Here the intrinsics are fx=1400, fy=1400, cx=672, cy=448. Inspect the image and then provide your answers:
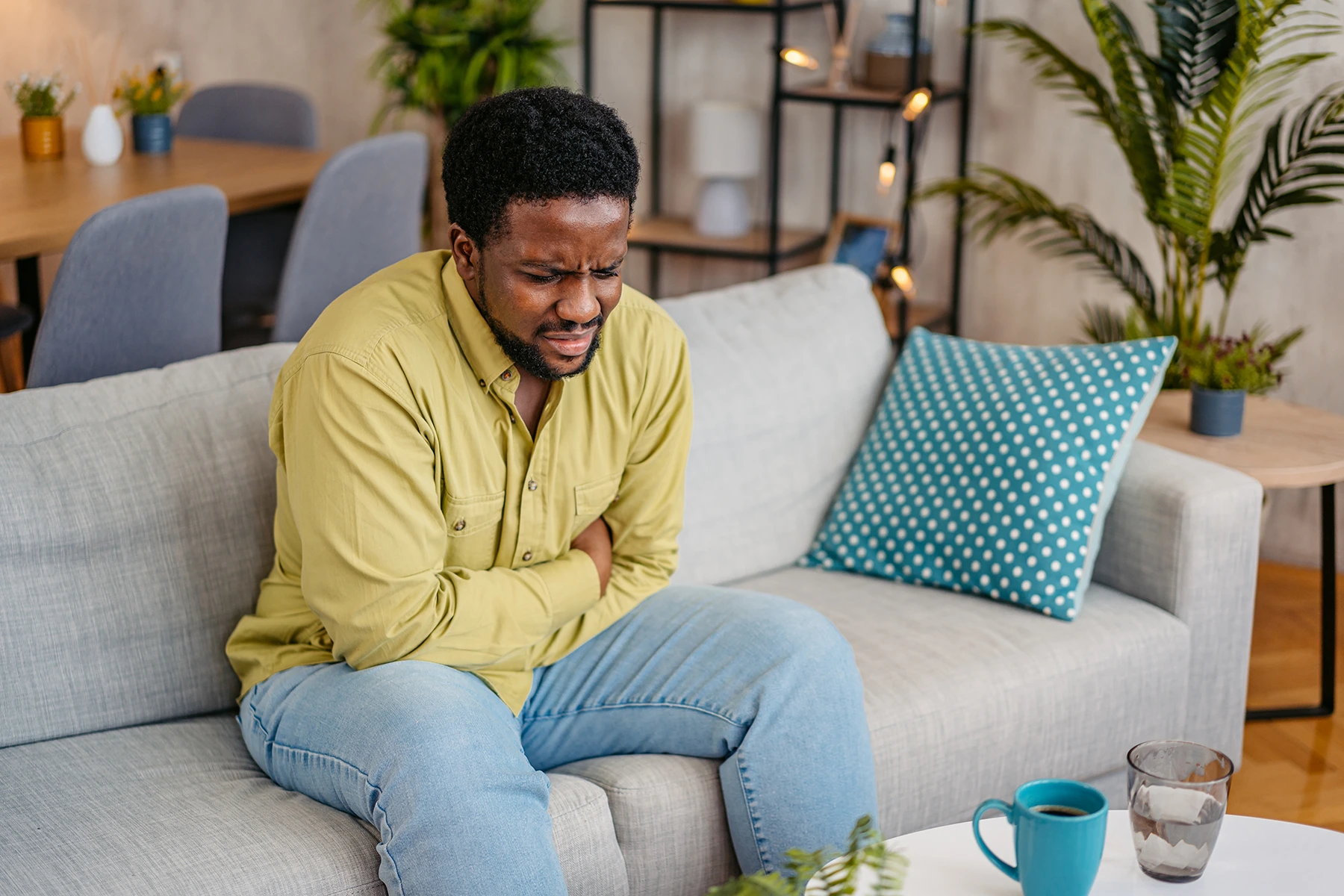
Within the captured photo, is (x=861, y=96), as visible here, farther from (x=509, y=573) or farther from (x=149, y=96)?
(x=509, y=573)

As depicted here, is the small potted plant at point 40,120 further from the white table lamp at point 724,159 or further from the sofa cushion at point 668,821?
the sofa cushion at point 668,821

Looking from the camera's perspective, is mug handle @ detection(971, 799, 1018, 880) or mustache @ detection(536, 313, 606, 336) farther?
mustache @ detection(536, 313, 606, 336)

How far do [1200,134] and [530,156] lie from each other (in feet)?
6.10

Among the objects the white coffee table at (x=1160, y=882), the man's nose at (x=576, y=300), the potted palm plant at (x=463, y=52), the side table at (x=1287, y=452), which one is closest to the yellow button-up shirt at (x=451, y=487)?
the man's nose at (x=576, y=300)

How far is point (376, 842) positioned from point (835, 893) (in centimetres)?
64

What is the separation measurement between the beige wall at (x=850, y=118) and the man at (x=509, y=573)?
75.4 inches

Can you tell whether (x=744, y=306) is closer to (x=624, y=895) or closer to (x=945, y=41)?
(x=624, y=895)

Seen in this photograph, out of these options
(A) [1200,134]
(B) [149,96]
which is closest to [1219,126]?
(A) [1200,134]

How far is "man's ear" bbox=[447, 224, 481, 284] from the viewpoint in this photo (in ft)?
4.63

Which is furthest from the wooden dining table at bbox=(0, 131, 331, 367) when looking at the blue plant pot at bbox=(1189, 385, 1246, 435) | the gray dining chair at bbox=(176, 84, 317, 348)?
the blue plant pot at bbox=(1189, 385, 1246, 435)

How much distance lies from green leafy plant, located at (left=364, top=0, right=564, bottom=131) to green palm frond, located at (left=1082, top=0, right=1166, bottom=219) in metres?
1.85

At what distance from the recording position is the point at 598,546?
1.62 meters

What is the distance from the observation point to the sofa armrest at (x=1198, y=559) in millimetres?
1930

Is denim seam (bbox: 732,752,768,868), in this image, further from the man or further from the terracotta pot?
the terracotta pot
